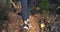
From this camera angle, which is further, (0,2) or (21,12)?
(21,12)

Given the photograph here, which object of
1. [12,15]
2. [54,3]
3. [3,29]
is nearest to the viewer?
[3,29]

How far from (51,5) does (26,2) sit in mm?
737

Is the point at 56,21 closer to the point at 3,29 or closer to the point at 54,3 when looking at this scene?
the point at 54,3

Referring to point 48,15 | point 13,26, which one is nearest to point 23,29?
point 13,26

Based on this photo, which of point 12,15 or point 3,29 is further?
point 12,15

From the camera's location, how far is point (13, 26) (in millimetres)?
5840

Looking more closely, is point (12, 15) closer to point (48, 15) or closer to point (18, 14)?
point (18, 14)

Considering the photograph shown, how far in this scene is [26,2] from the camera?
6391 mm

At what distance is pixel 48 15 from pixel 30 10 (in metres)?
0.66

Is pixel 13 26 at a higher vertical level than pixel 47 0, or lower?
lower

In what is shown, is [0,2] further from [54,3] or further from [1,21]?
[54,3]

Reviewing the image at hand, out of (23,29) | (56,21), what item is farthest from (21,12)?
(56,21)

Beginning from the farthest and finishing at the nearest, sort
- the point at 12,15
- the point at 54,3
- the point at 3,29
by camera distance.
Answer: the point at 54,3, the point at 12,15, the point at 3,29

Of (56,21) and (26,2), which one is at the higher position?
(26,2)
